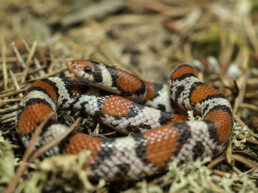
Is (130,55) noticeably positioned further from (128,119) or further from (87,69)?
(128,119)

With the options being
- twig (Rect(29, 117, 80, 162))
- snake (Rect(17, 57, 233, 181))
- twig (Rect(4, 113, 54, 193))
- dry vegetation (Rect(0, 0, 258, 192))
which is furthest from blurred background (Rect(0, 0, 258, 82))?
twig (Rect(29, 117, 80, 162))

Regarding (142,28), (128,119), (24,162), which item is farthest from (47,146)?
(142,28)

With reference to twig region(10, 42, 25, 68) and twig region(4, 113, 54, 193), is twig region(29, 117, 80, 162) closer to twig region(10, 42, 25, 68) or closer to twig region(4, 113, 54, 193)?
twig region(4, 113, 54, 193)

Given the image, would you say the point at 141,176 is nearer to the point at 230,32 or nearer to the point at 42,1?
the point at 230,32

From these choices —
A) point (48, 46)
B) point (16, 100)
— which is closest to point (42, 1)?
point (48, 46)

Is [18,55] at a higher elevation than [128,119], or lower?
higher
